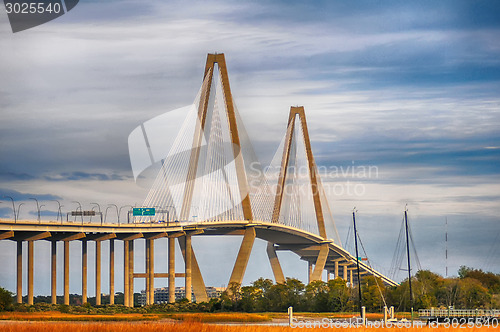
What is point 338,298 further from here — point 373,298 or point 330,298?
point 373,298

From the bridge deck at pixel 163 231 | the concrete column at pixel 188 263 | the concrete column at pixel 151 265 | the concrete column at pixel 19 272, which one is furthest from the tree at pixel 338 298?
the concrete column at pixel 19 272

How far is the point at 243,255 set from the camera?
112250 millimetres

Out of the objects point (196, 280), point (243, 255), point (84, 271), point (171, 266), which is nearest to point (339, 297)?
point (243, 255)

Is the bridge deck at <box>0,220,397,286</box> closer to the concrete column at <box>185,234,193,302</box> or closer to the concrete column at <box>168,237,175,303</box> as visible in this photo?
the concrete column at <box>185,234,193,302</box>

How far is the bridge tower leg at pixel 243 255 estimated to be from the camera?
11000cm

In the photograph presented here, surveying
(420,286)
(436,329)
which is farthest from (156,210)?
(436,329)

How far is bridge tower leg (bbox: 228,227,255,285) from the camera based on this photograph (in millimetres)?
110000

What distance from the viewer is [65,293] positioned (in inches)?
3799

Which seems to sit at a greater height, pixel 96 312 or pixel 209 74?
pixel 209 74

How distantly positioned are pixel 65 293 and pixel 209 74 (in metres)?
31.7

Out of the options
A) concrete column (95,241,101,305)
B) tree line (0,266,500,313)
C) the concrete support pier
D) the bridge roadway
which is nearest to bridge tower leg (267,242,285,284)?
the bridge roadway

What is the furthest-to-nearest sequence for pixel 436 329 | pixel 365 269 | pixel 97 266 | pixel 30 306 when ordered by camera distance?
pixel 365 269, pixel 97 266, pixel 30 306, pixel 436 329

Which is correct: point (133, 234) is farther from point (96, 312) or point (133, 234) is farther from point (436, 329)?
point (436, 329)

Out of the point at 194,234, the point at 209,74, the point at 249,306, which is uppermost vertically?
the point at 209,74
